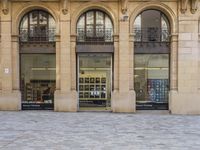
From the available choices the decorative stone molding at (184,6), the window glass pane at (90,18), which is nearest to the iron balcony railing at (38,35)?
the window glass pane at (90,18)

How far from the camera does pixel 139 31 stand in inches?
841

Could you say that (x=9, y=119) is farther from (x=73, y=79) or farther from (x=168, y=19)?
(x=168, y=19)

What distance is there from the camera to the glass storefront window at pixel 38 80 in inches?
855

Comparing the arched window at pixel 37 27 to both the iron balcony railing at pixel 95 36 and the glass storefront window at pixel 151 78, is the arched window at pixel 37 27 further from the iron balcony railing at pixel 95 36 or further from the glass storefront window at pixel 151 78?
the glass storefront window at pixel 151 78

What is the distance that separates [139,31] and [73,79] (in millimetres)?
4284

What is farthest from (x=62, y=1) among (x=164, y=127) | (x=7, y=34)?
(x=164, y=127)

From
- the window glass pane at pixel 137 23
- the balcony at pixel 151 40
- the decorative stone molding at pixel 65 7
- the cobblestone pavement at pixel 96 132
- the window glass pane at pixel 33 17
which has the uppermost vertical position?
the decorative stone molding at pixel 65 7

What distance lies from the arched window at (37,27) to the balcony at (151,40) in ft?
14.8

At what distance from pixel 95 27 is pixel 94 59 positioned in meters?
1.72

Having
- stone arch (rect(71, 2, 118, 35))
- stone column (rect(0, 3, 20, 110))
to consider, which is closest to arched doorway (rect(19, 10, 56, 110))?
stone column (rect(0, 3, 20, 110))

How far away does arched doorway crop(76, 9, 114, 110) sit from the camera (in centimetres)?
2133

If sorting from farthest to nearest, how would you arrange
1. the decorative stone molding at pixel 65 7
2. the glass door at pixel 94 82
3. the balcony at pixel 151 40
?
the glass door at pixel 94 82
the balcony at pixel 151 40
the decorative stone molding at pixel 65 7

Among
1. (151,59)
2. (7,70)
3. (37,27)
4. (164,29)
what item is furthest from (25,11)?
(164,29)

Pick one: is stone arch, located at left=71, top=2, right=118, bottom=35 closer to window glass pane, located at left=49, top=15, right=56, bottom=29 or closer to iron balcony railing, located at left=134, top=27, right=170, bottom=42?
window glass pane, located at left=49, top=15, right=56, bottom=29
